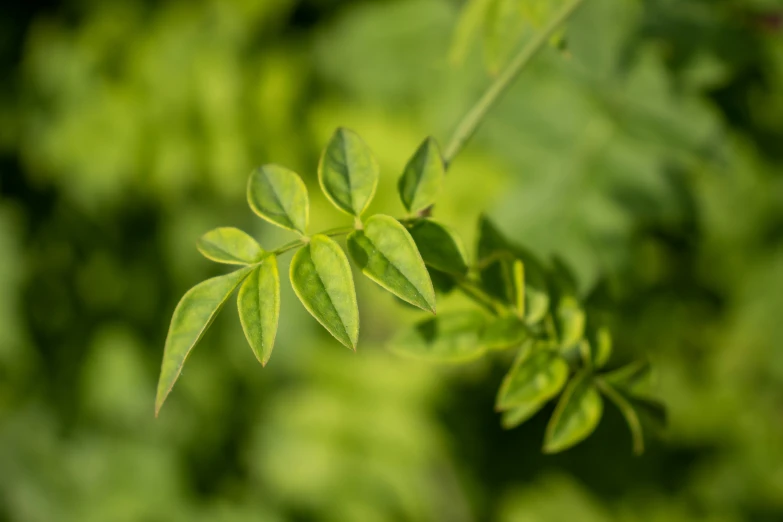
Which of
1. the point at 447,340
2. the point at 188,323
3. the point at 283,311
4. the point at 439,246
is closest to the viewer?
the point at 188,323

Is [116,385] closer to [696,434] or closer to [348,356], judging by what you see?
[348,356]

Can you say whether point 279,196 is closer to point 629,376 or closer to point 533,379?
point 533,379

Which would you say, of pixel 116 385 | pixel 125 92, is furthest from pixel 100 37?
A: pixel 116 385

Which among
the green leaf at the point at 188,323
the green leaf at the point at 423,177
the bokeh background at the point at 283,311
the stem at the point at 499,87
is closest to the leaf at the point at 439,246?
the green leaf at the point at 423,177

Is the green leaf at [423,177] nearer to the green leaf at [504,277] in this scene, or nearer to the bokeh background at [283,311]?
the green leaf at [504,277]

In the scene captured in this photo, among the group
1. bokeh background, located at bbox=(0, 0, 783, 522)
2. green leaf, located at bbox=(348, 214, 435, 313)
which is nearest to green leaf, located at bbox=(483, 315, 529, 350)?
green leaf, located at bbox=(348, 214, 435, 313)

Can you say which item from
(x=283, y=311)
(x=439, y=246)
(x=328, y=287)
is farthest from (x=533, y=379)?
(x=283, y=311)

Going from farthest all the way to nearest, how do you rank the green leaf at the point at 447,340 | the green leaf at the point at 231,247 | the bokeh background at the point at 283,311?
the bokeh background at the point at 283,311
the green leaf at the point at 447,340
the green leaf at the point at 231,247
